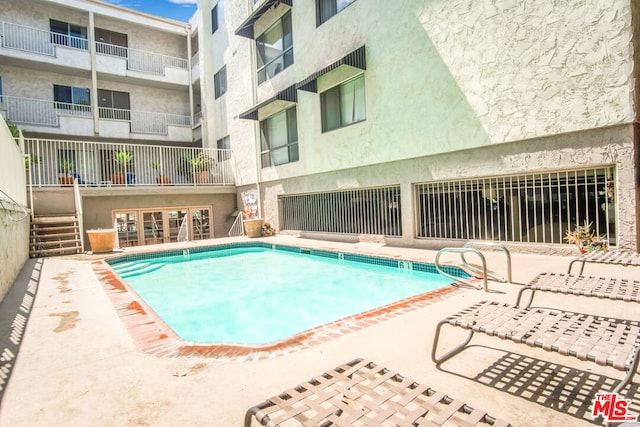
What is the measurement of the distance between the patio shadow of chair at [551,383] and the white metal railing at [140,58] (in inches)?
875

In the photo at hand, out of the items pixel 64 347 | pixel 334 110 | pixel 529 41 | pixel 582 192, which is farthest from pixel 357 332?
pixel 334 110

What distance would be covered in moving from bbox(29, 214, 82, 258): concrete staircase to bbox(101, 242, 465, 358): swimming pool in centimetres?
240

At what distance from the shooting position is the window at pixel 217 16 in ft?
61.2

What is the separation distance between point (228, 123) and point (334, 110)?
8527mm

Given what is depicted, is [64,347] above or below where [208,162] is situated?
below

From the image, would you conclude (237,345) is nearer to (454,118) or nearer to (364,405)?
(364,405)

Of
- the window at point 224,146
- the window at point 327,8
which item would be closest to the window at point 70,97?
the window at point 224,146

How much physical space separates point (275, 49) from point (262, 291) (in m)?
11.5

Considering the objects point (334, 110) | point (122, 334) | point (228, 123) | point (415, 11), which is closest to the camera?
point (122, 334)

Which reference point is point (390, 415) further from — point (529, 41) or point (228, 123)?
point (228, 123)

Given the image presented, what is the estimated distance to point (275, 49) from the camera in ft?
48.0

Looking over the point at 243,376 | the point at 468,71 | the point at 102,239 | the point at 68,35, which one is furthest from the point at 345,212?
the point at 68,35

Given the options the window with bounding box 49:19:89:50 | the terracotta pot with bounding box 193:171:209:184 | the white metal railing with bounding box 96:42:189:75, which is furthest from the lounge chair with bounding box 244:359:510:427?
the window with bounding box 49:19:89:50

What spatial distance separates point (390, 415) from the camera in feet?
4.94
